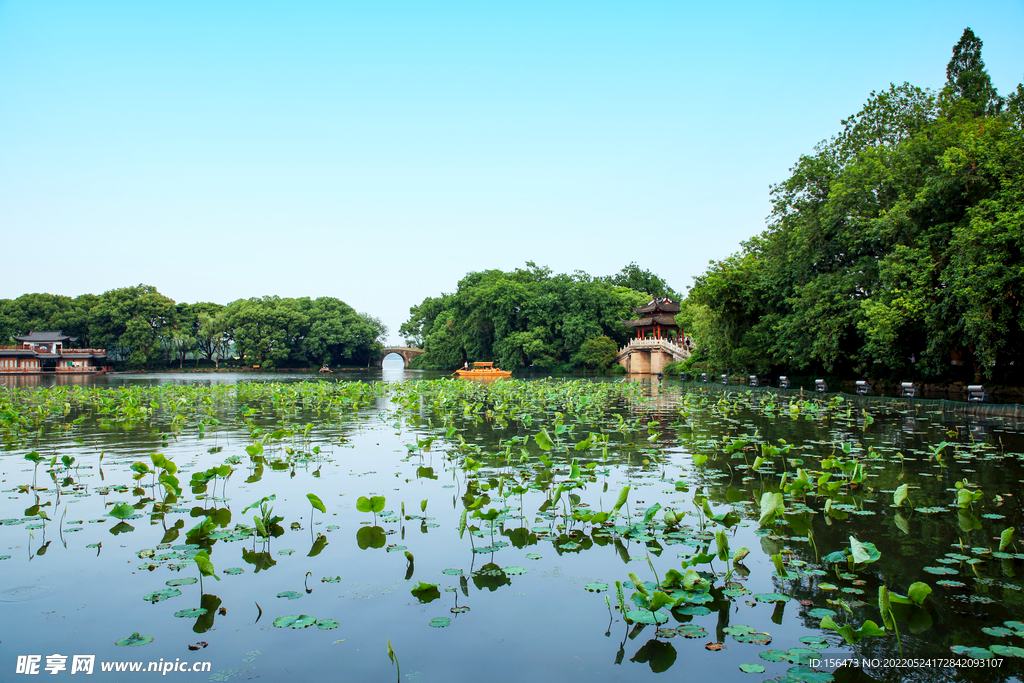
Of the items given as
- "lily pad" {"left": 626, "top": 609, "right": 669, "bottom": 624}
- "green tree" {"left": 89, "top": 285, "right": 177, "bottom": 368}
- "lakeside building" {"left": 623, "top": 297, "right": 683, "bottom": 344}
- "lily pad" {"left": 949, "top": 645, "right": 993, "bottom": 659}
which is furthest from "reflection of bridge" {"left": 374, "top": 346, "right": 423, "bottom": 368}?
"lily pad" {"left": 949, "top": 645, "right": 993, "bottom": 659}

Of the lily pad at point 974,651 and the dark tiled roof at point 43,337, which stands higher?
the dark tiled roof at point 43,337

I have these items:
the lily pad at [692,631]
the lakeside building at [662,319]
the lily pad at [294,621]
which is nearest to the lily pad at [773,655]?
the lily pad at [692,631]

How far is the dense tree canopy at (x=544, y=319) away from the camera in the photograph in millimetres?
48438

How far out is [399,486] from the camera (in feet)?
21.3

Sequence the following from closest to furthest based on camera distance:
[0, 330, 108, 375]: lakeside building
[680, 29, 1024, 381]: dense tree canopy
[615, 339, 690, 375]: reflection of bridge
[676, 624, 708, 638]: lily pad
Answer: [676, 624, 708, 638]: lily pad
[680, 29, 1024, 381]: dense tree canopy
[615, 339, 690, 375]: reflection of bridge
[0, 330, 108, 375]: lakeside building

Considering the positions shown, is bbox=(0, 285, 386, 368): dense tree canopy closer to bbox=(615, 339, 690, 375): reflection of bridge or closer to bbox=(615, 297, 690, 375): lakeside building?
bbox=(615, 297, 690, 375): lakeside building

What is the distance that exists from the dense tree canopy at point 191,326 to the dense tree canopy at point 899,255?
49406mm

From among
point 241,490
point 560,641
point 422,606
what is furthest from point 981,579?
point 241,490

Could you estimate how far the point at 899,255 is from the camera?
15.7 metres

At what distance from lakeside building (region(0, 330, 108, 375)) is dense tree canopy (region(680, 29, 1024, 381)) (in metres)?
59.2

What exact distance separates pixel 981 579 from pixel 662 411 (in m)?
11.2

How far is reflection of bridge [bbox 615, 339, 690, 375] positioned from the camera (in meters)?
41.0

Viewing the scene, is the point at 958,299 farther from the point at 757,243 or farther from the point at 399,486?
the point at 399,486

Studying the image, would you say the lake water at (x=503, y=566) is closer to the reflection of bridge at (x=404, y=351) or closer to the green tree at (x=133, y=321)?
the green tree at (x=133, y=321)
